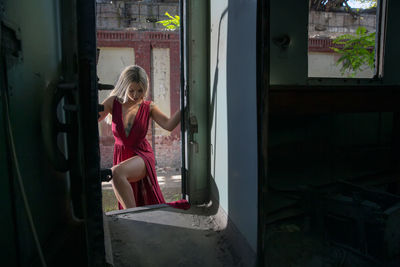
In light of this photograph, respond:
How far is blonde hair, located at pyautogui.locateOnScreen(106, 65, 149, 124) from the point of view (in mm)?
2777

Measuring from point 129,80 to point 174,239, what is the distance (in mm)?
1561

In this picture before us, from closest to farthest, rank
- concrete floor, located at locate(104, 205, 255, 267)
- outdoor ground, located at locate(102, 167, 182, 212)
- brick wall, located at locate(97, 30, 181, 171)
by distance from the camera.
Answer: concrete floor, located at locate(104, 205, 255, 267) → outdoor ground, located at locate(102, 167, 182, 212) → brick wall, located at locate(97, 30, 181, 171)

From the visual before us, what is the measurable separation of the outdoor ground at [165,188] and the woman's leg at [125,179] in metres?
1.89

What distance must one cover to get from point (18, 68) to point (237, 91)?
3.93 feet

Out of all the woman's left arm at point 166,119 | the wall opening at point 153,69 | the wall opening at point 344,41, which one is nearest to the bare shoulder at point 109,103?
the woman's left arm at point 166,119

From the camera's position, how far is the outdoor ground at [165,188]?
473 cm

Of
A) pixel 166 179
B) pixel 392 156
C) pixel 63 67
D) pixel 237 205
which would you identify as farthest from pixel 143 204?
pixel 166 179

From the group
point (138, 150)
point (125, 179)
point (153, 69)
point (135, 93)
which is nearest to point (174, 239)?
point (125, 179)

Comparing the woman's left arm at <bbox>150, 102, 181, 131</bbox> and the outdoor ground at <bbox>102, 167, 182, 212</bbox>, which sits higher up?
the woman's left arm at <bbox>150, 102, 181, 131</bbox>

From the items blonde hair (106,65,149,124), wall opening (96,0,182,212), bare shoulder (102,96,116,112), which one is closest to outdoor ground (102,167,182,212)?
wall opening (96,0,182,212)

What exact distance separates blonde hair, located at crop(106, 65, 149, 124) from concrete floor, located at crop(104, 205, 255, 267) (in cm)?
116

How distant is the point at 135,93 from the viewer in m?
2.91

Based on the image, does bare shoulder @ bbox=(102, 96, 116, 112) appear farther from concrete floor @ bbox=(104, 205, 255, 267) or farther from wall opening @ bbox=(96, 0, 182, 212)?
wall opening @ bbox=(96, 0, 182, 212)

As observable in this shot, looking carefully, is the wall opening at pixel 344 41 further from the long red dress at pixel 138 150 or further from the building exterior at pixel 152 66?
the building exterior at pixel 152 66
